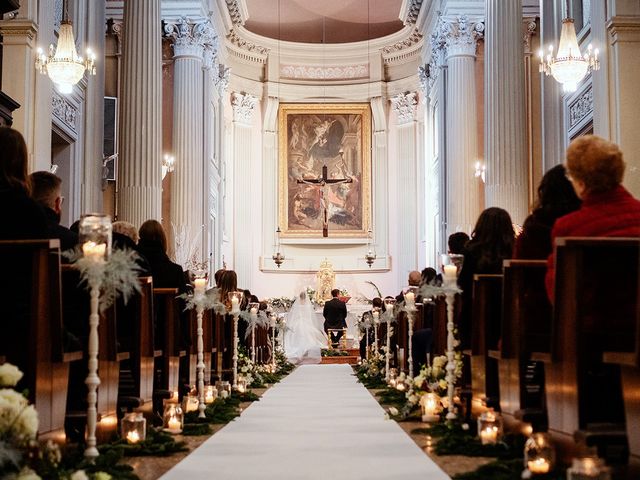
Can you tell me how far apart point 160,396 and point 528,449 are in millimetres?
3388

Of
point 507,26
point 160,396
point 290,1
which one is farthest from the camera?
point 290,1

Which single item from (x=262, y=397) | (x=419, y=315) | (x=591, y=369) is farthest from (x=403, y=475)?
(x=419, y=315)

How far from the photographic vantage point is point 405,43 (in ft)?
90.0

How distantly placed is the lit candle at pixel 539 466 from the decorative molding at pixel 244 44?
23322mm

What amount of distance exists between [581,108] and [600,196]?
926 centimetres

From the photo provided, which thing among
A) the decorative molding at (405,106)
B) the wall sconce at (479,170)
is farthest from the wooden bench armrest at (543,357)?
the decorative molding at (405,106)

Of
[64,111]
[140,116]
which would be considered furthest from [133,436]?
[140,116]

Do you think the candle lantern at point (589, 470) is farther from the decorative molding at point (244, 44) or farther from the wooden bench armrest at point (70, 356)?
the decorative molding at point (244, 44)

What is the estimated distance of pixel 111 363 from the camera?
205 inches

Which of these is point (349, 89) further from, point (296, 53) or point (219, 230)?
point (219, 230)

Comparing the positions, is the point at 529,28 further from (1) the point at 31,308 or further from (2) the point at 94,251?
(1) the point at 31,308

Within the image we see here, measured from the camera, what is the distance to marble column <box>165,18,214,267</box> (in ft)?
65.1

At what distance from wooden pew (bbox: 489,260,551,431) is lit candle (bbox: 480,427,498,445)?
0.44 ft

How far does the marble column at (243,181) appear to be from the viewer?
27.5 m
